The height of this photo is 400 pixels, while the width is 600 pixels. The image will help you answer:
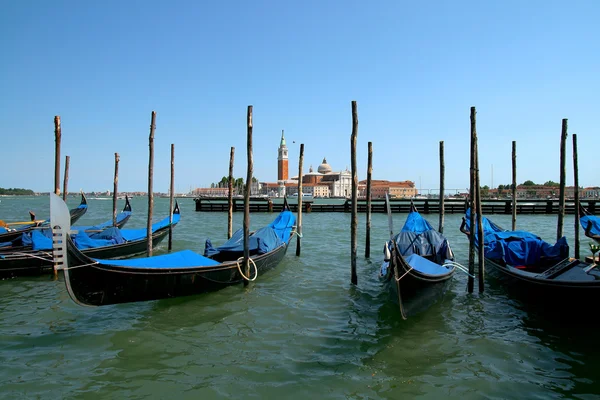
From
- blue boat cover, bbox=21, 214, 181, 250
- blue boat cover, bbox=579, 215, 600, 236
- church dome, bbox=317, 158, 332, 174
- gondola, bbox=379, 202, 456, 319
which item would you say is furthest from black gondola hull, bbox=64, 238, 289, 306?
church dome, bbox=317, 158, 332, 174

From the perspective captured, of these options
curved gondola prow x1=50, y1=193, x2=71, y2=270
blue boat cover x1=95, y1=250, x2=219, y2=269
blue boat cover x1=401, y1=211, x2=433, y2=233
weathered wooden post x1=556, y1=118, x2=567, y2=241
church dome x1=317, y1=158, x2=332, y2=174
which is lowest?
blue boat cover x1=95, y1=250, x2=219, y2=269

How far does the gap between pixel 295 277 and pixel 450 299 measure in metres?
2.57

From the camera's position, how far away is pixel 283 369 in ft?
11.7

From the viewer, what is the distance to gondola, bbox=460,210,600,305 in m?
4.37

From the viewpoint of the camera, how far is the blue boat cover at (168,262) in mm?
4746

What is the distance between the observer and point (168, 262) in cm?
514

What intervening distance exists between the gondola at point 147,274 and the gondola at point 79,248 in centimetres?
214

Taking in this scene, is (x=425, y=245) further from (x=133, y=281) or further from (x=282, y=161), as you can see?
(x=282, y=161)

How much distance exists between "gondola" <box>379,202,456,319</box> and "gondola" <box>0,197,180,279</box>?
15.7 feet

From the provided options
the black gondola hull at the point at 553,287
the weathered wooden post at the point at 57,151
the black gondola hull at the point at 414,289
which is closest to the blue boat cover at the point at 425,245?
the black gondola hull at the point at 553,287

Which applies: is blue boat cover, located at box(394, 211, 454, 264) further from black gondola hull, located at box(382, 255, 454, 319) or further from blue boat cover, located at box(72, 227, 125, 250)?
blue boat cover, located at box(72, 227, 125, 250)

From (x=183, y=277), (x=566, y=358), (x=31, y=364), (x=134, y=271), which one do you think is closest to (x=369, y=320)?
(x=566, y=358)

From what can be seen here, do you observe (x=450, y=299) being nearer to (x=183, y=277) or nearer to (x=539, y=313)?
(x=539, y=313)

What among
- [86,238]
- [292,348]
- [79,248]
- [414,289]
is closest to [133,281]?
[292,348]
